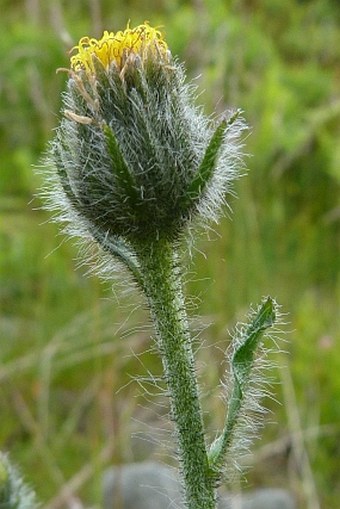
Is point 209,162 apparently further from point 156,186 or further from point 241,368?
point 241,368

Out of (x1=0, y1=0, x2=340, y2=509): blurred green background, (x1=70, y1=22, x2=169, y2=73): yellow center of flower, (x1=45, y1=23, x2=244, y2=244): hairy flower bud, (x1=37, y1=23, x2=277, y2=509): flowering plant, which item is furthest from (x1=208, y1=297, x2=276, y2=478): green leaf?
(x1=0, y1=0, x2=340, y2=509): blurred green background

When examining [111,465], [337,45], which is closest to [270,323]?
[111,465]

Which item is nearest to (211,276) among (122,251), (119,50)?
(122,251)

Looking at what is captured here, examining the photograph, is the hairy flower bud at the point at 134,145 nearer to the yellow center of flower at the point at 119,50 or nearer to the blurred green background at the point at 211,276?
the yellow center of flower at the point at 119,50

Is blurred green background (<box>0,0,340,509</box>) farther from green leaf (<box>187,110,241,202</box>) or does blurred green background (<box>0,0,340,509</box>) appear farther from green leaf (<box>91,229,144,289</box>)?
green leaf (<box>187,110,241,202</box>)

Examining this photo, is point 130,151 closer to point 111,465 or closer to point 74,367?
point 111,465

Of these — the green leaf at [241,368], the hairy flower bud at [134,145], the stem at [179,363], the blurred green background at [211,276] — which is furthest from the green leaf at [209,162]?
the blurred green background at [211,276]
